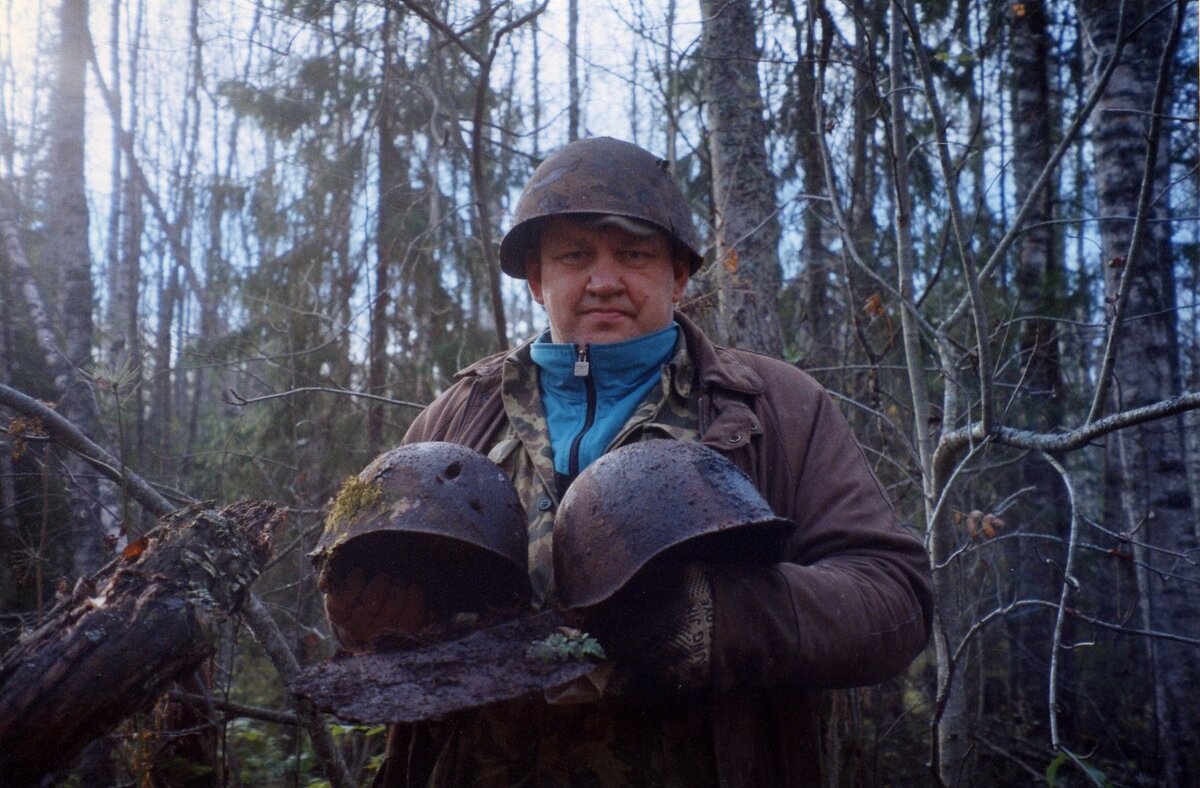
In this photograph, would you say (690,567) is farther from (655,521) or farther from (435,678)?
(435,678)

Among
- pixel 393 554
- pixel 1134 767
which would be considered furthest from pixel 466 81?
pixel 1134 767

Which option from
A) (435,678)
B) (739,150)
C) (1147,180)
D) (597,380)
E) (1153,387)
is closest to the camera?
(435,678)

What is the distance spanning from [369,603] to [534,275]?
4.23 ft

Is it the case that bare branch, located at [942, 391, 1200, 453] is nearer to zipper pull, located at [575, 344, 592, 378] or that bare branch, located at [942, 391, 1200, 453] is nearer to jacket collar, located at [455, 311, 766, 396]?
jacket collar, located at [455, 311, 766, 396]

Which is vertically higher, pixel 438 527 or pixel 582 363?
pixel 582 363

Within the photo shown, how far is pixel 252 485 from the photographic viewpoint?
22.4 ft

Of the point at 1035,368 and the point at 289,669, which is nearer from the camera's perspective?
Result: the point at 289,669

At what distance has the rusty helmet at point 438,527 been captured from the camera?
74.4 inches

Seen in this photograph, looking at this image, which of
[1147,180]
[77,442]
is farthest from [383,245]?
[1147,180]

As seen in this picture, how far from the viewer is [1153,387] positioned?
20.4 ft

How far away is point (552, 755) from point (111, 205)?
2103cm

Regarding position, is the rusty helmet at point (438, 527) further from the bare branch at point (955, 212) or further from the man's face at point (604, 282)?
the bare branch at point (955, 212)

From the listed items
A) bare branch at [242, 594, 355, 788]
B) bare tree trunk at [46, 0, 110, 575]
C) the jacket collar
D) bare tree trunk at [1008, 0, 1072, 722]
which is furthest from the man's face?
bare tree trunk at [46, 0, 110, 575]

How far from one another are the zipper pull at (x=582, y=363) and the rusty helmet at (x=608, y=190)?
0.41 m
